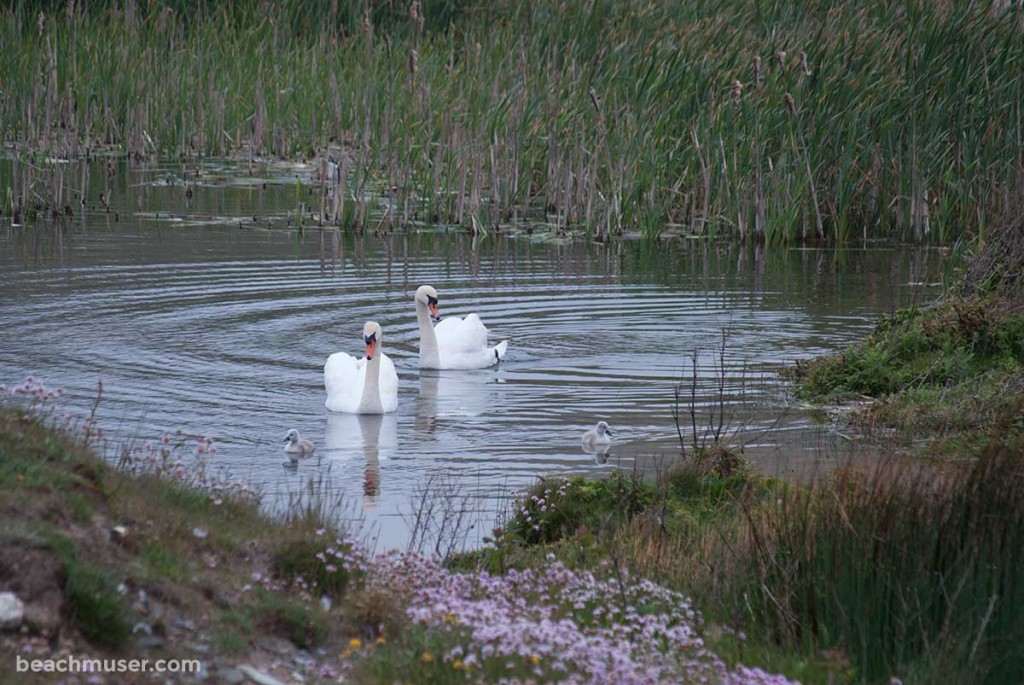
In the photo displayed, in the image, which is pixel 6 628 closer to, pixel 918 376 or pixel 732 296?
pixel 918 376

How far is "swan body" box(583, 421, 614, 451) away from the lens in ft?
32.3

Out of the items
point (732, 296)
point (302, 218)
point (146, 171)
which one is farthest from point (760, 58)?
point (146, 171)

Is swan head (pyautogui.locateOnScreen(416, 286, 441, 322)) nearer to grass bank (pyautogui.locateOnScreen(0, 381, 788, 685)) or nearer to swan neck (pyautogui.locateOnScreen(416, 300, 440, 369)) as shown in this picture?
swan neck (pyautogui.locateOnScreen(416, 300, 440, 369))

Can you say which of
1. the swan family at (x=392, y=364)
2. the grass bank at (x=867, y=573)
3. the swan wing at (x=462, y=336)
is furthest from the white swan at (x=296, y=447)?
the swan wing at (x=462, y=336)

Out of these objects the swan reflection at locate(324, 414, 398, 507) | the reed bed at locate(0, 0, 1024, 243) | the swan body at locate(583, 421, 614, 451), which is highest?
the reed bed at locate(0, 0, 1024, 243)

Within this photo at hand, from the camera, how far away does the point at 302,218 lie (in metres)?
20.5

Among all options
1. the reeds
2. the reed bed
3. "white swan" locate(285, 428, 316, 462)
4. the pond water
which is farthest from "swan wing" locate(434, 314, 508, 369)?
the reeds

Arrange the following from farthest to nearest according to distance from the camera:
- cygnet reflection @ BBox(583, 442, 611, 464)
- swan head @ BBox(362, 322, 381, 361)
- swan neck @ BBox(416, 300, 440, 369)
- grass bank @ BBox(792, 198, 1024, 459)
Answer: swan neck @ BBox(416, 300, 440, 369) < swan head @ BBox(362, 322, 381, 361) < grass bank @ BBox(792, 198, 1024, 459) < cygnet reflection @ BBox(583, 442, 611, 464)

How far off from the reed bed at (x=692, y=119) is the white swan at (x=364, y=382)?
761cm

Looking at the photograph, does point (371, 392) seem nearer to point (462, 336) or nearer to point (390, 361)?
point (390, 361)

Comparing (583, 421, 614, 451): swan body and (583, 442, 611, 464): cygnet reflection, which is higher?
(583, 421, 614, 451): swan body

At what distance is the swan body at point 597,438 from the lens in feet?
32.3

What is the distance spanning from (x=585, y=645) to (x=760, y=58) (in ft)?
48.5

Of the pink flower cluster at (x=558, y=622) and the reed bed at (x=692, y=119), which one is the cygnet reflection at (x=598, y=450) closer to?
the pink flower cluster at (x=558, y=622)
